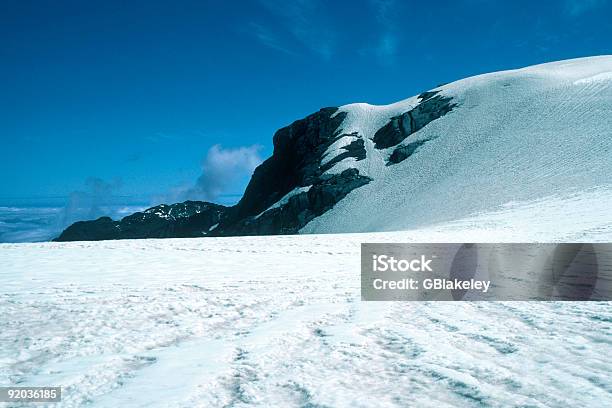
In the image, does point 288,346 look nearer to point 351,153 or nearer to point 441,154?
point 441,154

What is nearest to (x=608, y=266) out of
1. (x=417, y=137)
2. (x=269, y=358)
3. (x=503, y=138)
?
(x=269, y=358)

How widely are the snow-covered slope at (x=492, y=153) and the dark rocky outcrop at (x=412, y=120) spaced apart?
5.90 feet

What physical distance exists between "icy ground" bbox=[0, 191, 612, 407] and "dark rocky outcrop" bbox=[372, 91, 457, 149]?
256ft

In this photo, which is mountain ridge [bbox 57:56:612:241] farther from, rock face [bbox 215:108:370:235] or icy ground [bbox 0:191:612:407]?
icy ground [bbox 0:191:612:407]

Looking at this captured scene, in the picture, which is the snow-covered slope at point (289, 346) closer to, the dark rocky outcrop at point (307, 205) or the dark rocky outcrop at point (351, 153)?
the dark rocky outcrop at point (307, 205)

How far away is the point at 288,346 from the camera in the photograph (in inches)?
211

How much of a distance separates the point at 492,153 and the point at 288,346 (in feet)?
207

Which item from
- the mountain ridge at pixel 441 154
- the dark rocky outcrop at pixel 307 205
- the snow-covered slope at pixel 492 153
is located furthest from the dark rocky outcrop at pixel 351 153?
the dark rocky outcrop at pixel 307 205

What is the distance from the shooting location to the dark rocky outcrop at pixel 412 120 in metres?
82.9

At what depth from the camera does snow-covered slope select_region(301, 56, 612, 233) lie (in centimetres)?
4356

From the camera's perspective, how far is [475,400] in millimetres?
3705

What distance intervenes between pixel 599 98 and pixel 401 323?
72.4m

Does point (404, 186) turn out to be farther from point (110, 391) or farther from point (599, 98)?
point (110, 391)

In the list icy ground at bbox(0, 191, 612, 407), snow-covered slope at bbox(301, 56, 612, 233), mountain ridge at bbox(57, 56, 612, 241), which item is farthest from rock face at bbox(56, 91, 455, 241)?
icy ground at bbox(0, 191, 612, 407)
